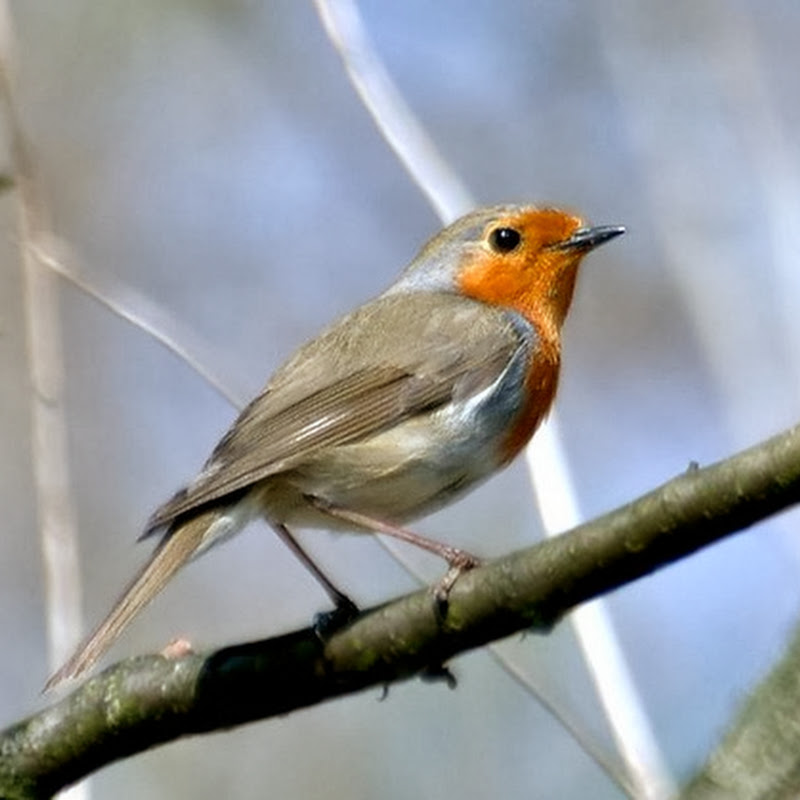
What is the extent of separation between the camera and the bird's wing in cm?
424

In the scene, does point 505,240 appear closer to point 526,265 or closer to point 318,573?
point 526,265

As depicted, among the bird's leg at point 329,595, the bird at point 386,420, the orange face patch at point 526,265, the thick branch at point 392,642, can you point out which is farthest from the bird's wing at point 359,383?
the thick branch at point 392,642

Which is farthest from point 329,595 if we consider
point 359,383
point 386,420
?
point 359,383

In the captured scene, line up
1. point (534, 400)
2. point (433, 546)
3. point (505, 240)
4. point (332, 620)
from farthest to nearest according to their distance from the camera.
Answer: point (505, 240) → point (534, 400) → point (433, 546) → point (332, 620)

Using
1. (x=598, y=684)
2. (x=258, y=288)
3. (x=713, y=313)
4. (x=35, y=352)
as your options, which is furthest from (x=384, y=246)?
(x=598, y=684)

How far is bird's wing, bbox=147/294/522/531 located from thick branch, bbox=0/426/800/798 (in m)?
0.64

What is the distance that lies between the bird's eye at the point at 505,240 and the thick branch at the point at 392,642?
6.97 feet

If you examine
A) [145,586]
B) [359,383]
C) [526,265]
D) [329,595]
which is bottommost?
[329,595]

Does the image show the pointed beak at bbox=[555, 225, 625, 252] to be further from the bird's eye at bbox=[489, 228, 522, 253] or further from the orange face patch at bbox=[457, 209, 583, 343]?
the bird's eye at bbox=[489, 228, 522, 253]

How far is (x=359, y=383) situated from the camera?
4719mm

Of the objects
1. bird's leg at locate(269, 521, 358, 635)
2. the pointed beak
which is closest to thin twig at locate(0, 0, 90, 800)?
bird's leg at locate(269, 521, 358, 635)

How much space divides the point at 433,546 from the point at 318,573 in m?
0.55

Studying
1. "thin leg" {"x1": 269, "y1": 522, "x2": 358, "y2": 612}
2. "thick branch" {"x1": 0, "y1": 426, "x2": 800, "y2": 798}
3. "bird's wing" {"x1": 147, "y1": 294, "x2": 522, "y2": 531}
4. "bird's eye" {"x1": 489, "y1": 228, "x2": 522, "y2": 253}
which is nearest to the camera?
"thick branch" {"x1": 0, "y1": 426, "x2": 800, "y2": 798}

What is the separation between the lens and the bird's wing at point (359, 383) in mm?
4242
